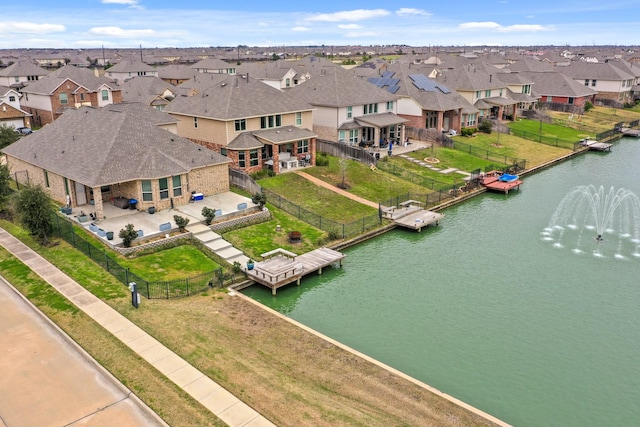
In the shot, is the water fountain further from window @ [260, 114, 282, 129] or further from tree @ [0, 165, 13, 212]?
tree @ [0, 165, 13, 212]

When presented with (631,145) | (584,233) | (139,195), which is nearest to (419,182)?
(584,233)

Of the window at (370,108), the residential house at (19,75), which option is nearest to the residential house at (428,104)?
the window at (370,108)

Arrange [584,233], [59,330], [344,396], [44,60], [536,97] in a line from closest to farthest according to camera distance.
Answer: [344,396], [59,330], [584,233], [536,97], [44,60]

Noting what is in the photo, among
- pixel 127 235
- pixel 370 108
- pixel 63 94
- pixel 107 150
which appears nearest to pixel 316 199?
pixel 107 150

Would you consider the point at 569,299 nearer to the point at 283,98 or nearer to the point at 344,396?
the point at 344,396

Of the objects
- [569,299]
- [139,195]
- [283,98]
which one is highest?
[283,98]

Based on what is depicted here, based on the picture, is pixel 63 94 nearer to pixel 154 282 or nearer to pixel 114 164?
pixel 114 164

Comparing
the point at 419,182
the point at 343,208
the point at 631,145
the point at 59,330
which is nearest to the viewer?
the point at 59,330
